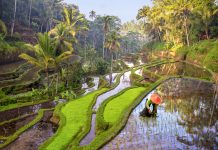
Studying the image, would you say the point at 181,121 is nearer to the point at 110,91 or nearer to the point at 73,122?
the point at 73,122

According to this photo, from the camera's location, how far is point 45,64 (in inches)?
1026

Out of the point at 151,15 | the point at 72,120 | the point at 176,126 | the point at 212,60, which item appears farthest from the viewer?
the point at 151,15

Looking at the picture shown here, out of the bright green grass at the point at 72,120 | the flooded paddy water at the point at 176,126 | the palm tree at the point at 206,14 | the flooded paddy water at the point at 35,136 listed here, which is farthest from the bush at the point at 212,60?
the flooded paddy water at the point at 35,136

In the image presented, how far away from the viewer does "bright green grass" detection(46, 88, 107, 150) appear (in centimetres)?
1410

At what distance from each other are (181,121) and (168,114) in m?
1.70

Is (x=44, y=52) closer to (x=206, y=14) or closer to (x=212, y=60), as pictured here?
(x=212, y=60)

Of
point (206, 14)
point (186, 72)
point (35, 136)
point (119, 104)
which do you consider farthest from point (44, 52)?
point (206, 14)

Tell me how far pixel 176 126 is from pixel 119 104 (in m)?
6.38

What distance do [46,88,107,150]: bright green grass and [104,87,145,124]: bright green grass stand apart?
5.28 ft

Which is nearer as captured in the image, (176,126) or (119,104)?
(176,126)

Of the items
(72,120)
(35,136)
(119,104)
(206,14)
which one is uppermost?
(206,14)

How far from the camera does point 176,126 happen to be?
15961 mm

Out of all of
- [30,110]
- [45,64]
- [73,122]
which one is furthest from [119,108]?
[45,64]

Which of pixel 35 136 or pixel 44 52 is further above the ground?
pixel 44 52
